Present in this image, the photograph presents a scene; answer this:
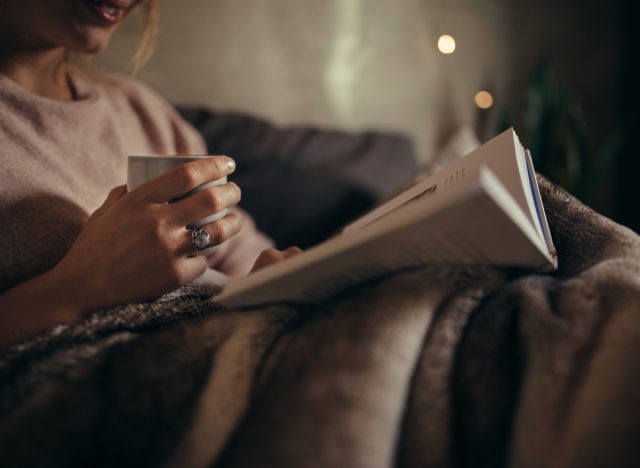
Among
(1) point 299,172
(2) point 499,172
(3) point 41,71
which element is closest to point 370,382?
(2) point 499,172

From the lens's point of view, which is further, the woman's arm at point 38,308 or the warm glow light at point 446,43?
the warm glow light at point 446,43

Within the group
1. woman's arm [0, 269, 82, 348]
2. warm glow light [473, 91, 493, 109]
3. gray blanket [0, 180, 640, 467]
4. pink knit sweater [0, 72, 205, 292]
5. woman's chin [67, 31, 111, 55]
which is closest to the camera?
gray blanket [0, 180, 640, 467]

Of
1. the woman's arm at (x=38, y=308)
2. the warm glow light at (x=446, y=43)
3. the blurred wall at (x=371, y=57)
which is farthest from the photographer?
the warm glow light at (x=446, y=43)

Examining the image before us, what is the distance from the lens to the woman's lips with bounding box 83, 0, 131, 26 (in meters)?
0.69

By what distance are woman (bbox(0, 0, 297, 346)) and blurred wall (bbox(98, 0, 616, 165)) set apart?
17.3 inches

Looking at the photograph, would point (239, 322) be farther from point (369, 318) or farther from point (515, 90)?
point (515, 90)

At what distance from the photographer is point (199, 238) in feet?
1.72

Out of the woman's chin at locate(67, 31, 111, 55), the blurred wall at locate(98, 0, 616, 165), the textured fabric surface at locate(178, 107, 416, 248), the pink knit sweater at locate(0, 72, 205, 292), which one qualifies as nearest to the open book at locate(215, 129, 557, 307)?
the pink knit sweater at locate(0, 72, 205, 292)

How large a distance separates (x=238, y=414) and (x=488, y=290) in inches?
8.3

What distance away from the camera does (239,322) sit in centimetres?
41

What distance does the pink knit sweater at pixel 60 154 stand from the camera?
60 cm

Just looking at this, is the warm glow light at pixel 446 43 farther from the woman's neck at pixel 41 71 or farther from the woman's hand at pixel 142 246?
the woman's hand at pixel 142 246

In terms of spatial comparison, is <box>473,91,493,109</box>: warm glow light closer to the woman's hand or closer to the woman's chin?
the woman's chin

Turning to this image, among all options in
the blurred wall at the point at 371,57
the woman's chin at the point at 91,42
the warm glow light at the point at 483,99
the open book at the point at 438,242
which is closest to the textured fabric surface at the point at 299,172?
the blurred wall at the point at 371,57
